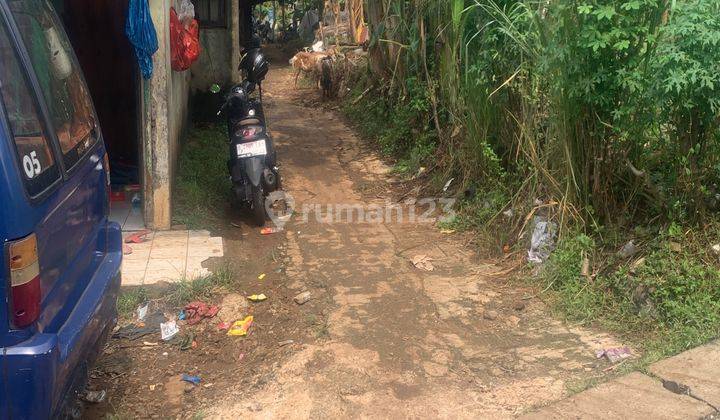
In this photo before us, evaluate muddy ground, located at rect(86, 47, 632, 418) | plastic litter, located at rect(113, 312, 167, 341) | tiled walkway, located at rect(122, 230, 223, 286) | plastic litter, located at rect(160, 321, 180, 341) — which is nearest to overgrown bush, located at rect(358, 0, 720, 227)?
muddy ground, located at rect(86, 47, 632, 418)

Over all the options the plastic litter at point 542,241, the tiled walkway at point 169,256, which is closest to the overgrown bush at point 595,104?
the plastic litter at point 542,241

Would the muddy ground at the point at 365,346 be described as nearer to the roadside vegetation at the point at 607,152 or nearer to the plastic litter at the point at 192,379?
the plastic litter at the point at 192,379

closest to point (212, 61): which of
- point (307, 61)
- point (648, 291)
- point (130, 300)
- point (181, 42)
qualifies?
point (181, 42)

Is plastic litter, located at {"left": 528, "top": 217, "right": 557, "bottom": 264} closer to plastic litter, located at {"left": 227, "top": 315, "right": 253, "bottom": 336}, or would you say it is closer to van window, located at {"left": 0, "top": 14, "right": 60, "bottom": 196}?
plastic litter, located at {"left": 227, "top": 315, "right": 253, "bottom": 336}

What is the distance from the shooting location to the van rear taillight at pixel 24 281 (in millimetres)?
2340

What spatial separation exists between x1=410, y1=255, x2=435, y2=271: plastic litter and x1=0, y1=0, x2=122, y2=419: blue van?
8.12ft

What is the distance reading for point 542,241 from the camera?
16.3 feet

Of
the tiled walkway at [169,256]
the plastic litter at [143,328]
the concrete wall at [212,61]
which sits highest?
the concrete wall at [212,61]

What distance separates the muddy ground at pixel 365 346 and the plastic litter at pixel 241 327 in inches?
1.8

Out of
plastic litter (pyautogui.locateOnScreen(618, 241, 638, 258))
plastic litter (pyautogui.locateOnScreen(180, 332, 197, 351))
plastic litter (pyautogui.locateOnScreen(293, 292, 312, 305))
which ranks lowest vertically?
plastic litter (pyautogui.locateOnScreen(180, 332, 197, 351))

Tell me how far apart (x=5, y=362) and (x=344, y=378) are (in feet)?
6.02

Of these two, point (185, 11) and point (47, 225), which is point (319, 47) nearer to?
point (185, 11)

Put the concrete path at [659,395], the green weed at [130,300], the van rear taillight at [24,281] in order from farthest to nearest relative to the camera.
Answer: the green weed at [130,300] → the concrete path at [659,395] → the van rear taillight at [24,281]

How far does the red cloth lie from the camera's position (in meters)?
6.34
